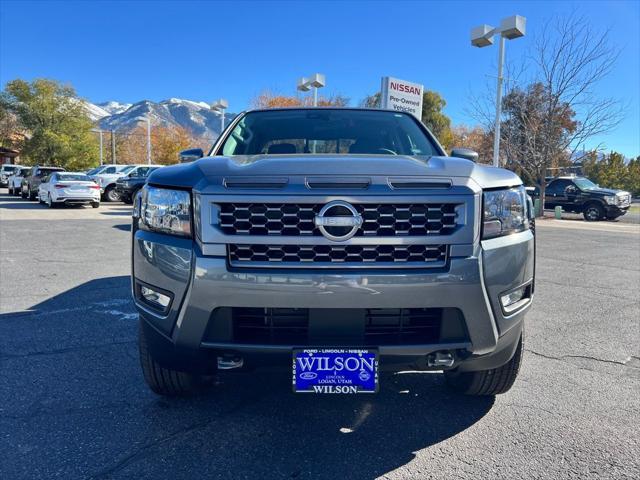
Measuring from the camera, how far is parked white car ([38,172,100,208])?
58.9ft

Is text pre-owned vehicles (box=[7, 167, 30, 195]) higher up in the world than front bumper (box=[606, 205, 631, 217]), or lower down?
higher up

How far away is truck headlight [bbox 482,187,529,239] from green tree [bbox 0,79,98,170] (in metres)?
46.1

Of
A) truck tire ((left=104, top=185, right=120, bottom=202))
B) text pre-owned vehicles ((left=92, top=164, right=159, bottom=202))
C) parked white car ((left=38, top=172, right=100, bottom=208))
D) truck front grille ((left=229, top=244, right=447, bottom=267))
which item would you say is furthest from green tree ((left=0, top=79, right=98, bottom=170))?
truck front grille ((left=229, top=244, right=447, bottom=267))

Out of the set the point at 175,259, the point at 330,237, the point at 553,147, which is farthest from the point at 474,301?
the point at 553,147

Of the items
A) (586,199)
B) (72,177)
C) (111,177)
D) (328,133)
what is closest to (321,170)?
(328,133)

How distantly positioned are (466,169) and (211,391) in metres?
2.02

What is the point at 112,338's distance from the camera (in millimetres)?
3818

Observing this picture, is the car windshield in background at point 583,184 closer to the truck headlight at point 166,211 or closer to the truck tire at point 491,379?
the truck tire at point 491,379

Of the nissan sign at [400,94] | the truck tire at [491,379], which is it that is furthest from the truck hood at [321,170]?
the nissan sign at [400,94]

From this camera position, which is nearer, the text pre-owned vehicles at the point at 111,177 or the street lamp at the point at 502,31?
the street lamp at the point at 502,31

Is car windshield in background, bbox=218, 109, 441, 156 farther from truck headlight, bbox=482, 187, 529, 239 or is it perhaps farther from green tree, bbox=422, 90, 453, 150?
green tree, bbox=422, 90, 453, 150

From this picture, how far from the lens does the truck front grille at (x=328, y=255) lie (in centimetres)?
201

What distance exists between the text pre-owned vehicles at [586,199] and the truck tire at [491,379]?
18970mm

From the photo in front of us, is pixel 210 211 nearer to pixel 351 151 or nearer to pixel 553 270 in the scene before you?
pixel 351 151
